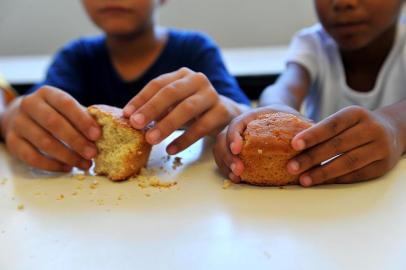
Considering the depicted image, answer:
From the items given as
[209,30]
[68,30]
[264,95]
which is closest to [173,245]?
[264,95]

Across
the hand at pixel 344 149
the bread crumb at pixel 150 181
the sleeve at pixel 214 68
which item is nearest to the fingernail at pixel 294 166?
the hand at pixel 344 149

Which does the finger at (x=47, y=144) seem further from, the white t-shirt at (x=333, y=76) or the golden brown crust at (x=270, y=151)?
the white t-shirt at (x=333, y=76)

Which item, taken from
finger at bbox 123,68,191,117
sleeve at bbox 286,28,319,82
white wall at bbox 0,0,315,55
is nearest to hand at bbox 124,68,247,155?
finger at bbox 123,68,191,117

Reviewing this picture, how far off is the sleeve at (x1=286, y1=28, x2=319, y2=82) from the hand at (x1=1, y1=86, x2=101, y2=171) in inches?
24.0

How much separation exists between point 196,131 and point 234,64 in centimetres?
95

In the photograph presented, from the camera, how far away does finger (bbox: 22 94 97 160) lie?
2.28 feet

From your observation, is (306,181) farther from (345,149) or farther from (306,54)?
(306,54)

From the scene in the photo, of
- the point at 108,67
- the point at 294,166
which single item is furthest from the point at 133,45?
the point at 294,166

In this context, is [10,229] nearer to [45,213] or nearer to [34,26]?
[45,213]

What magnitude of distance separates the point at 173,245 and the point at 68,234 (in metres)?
0.12

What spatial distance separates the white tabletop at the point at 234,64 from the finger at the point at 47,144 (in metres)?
0.89

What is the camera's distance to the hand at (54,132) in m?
0.69

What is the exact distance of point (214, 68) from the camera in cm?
114

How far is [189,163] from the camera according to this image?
74 cm
